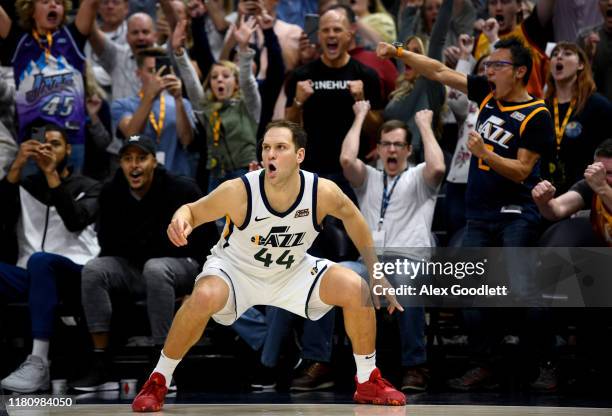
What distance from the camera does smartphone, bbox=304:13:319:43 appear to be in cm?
838

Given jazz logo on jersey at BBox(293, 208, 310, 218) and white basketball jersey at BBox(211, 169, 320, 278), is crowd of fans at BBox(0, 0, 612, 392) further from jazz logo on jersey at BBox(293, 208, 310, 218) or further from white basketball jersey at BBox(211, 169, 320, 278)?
jazz logo on jersey at BBox(293, 208, 310, 218)

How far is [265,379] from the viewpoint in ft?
23.6

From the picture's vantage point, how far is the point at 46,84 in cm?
832

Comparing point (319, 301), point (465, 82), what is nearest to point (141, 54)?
point (465, 82)

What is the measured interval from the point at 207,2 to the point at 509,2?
9.57ft

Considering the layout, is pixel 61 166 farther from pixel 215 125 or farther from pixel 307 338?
pixel 307 338

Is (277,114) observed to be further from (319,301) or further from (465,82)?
(319,301)

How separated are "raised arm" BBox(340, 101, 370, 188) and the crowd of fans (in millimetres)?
21

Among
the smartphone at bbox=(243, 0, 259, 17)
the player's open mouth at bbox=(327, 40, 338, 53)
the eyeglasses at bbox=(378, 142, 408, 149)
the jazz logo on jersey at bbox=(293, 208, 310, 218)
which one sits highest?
the smartphone at bbox=(243, 0, 259, 17)

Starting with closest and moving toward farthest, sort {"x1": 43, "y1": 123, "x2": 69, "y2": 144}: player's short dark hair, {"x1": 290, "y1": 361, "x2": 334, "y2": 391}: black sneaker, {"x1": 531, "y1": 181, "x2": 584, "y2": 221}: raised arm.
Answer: {"x1": 531, "y1": 181, "x2": 584, "y2": 221}: raised arm
{"x1": 290, "y1": 361, "x2": 334, "y2": 391}: black sneaker
{"x1": 43, "y1": 123, "x2": 69, "y2": 144}: player's short dark hair

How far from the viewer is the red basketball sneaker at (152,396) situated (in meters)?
5.59

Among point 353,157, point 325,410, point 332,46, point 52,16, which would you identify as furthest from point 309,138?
point 325,410

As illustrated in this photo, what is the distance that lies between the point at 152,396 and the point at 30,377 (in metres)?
1.76

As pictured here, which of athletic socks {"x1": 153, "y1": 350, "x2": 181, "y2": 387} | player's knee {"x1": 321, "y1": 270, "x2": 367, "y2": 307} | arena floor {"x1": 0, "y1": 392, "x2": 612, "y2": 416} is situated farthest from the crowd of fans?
athletic socks {"x1": 153, "y1": 350, "x2": 181, "y2": 387}
